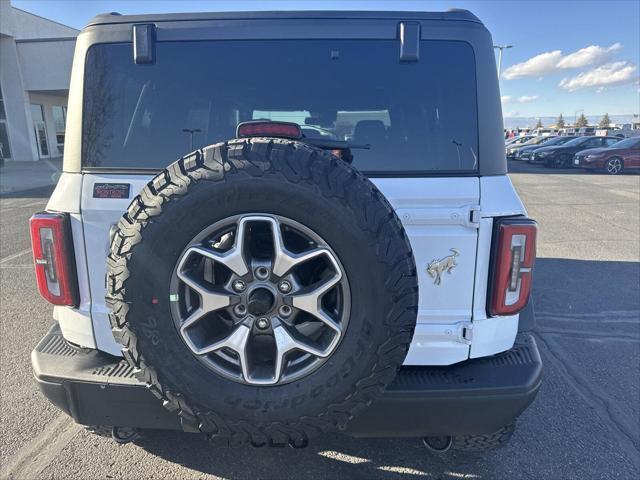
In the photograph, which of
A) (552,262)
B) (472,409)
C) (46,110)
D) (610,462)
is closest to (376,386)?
(472,409)

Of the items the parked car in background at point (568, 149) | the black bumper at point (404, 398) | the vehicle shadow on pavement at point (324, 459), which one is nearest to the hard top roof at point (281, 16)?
the black bumper at point (404, 398)

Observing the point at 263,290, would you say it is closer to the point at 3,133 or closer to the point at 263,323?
the point at 263,323

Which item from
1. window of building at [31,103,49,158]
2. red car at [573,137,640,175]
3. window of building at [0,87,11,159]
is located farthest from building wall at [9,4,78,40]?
red car at [573,137,640,175]

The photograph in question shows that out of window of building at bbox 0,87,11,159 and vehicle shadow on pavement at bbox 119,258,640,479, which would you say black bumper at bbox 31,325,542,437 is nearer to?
vehicle shadow on pavement at bbox 119,258,640,479

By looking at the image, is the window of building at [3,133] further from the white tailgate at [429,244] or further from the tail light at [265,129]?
the tail light at [265,129]

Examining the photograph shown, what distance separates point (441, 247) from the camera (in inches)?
73.9

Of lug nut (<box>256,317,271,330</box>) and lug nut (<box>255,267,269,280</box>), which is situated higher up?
lug nut (<box>255,267,269,280</box>)

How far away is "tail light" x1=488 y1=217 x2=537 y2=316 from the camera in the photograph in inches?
73.8

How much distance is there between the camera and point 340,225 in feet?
5.17

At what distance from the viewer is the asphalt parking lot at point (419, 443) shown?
7.56 ft

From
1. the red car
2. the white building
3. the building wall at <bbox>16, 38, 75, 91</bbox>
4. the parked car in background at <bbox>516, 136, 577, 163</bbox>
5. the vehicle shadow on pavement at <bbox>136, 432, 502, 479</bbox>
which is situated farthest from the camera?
the parked car in background at <bbox>516, 136, 577, 163</bbox>

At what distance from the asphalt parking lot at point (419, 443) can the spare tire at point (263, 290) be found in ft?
2.61

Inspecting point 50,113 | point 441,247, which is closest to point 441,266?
point 441,247

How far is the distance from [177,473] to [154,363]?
0.97 metres
